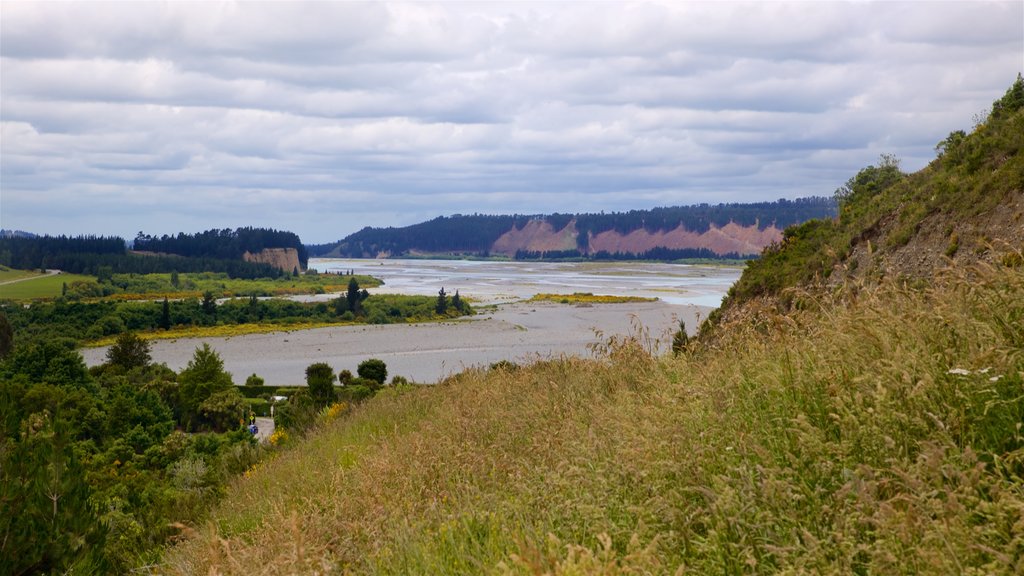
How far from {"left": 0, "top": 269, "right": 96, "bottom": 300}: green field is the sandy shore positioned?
5548 centimetres

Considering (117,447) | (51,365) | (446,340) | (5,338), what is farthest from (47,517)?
(5,338)

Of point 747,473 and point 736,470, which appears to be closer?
point 736,470

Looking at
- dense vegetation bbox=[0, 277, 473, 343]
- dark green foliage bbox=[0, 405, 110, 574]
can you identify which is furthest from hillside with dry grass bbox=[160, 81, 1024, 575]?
dense vegetation bbox=[0, 277, 473, 343]

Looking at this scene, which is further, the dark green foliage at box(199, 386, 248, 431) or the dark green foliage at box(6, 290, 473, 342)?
the dark green foliage at box(6, 290, 473, 342)

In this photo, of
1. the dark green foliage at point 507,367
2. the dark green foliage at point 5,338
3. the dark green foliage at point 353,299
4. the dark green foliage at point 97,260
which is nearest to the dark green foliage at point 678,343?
the dark green foliage at point 507,367

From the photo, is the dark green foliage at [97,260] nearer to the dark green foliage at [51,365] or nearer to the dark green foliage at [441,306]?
the dark green foliage at [441,306]

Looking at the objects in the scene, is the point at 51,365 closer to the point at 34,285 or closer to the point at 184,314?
the point at 184,314

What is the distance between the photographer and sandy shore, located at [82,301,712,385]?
60.9 meters

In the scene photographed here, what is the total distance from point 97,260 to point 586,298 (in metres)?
106

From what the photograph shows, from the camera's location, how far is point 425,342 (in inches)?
2960

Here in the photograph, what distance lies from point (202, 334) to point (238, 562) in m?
90.6

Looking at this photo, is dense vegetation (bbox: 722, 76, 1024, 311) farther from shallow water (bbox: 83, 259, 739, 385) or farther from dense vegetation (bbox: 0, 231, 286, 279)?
dense vegetation (bbox: 0, 231, 286, 279)

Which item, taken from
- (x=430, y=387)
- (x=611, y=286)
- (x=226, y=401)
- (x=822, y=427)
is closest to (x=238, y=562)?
(x=822, y=427)

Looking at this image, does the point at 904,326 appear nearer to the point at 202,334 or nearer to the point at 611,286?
the point at 202,334
